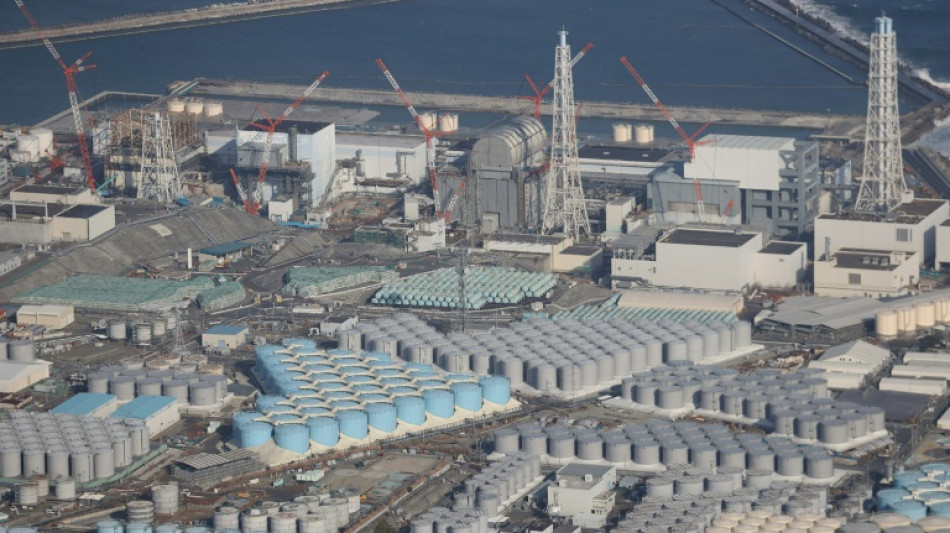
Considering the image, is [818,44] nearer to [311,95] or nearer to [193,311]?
[311,95]

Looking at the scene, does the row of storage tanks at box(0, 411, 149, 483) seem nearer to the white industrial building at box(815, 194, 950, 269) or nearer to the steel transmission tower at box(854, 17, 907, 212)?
the white industrial building at box(815, 194, 950, 269)

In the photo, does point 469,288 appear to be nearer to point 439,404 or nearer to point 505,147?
point 505,147

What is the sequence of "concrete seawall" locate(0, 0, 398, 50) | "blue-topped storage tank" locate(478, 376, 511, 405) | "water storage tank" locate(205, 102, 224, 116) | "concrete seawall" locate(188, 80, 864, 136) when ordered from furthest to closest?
"concrete seawall" locate(0, 0, 398, 50)
"concrete seawall" locate(188, 80, 864, 136)
"water storage tank" locate(205, 102, 224, 116)
"blue-topped storage tank" locate(478, 376, 511, 405)

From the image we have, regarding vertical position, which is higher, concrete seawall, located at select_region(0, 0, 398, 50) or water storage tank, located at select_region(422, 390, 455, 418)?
concrete seawall, located at select_region(0, 0, 398, 50)

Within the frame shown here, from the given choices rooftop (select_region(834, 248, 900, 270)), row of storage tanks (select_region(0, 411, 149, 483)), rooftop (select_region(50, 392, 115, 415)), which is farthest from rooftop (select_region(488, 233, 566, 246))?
row of storage tanks (select_region(0, 411, 149, 483))

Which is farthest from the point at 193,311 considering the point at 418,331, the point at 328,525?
the point at 328,525

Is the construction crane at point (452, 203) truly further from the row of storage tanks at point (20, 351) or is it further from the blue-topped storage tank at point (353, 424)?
the blue-topped storage tank at point (353, 424)

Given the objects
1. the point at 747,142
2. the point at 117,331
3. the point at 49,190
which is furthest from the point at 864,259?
the point at 49,190

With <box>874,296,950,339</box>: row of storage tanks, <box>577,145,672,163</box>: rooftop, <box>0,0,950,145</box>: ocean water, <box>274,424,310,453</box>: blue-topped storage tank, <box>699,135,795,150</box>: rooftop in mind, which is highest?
<box>0,0,950,145</box>: ocean water
